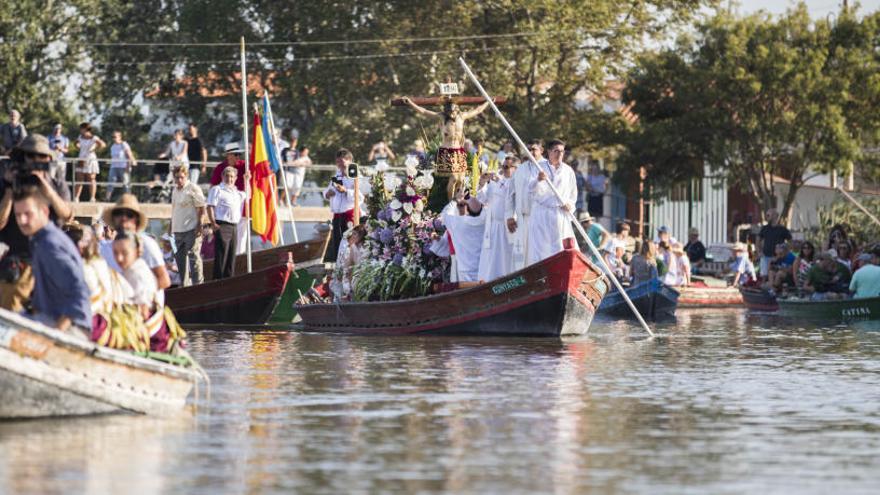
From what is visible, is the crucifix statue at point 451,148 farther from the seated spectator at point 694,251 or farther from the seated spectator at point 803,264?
the seated spectator at point 694,251

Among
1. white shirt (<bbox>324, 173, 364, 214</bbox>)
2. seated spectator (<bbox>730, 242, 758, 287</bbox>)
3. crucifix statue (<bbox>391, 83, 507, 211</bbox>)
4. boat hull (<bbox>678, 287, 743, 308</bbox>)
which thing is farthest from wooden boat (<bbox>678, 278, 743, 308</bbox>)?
crucifix statue (<bbox>391, 83, 507, 211</bbox>)

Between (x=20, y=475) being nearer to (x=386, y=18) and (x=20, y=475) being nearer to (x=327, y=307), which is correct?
(x=327, y=307)

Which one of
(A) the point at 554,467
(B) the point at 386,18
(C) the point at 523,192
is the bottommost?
(A) the point at 554,467

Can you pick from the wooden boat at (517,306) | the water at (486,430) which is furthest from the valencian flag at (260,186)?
the water at (486,430)

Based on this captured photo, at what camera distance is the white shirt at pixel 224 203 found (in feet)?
93.0

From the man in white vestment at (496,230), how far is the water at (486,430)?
363 centimetres

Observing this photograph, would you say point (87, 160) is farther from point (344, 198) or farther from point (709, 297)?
point (709, 297)

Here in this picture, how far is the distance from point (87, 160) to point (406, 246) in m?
16.1

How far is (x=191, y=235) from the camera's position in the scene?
28.8 meters

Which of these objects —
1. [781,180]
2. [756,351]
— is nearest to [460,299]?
[756,351]

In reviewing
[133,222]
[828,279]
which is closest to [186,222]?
[828,279]

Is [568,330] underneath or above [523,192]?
underneath

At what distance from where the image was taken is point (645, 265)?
110ft

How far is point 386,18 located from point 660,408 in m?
44.4
